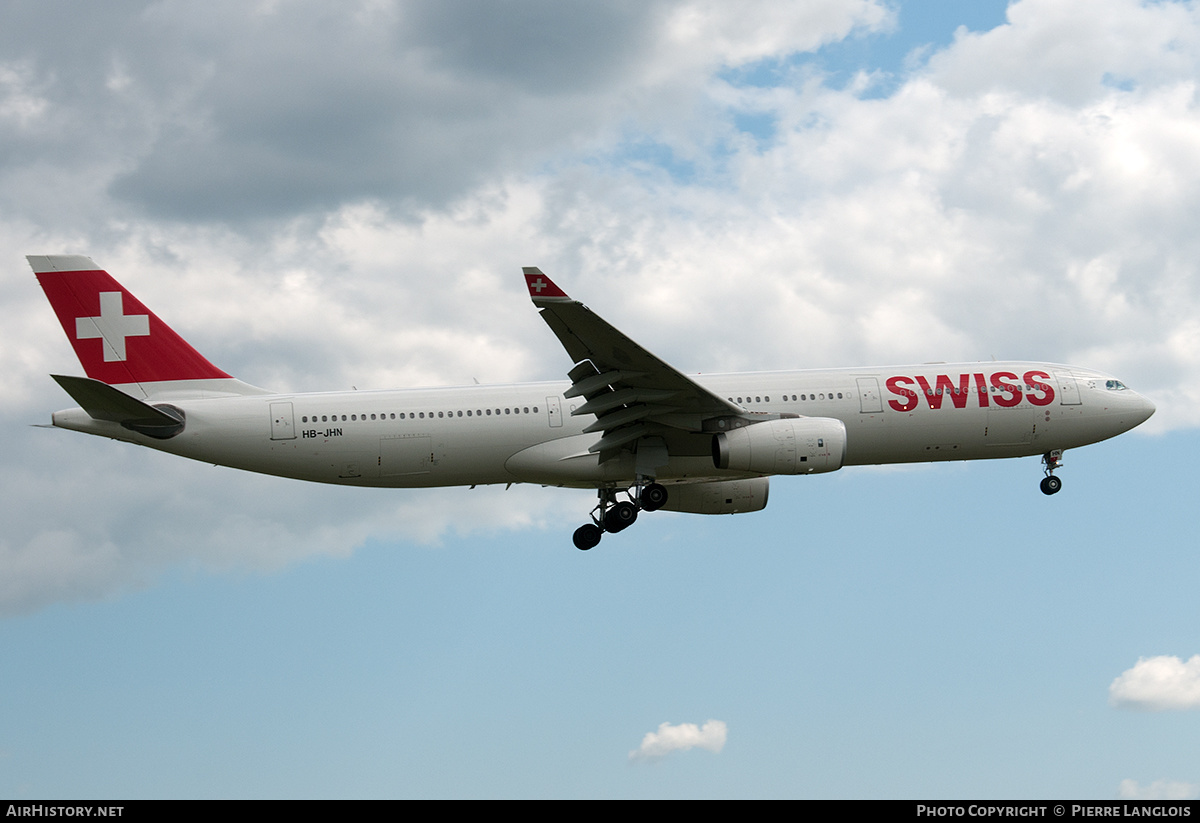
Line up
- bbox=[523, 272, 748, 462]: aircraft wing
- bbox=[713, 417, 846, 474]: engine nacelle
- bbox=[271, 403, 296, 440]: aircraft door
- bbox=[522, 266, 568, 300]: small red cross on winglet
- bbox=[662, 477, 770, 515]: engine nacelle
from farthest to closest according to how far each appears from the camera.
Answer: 1. bbox=[662, 477, 770, 515]: engine nacelle
2. bbox=[271, 403, 296, 440]: aircraft door
3. bbox=[713, 417, 846, 474]: engine nacelle
4. bbox=[523, 272, 748, 462]: aircraft wing
5. bbox=[522, 266, 568, 300]: small red cross on winglet

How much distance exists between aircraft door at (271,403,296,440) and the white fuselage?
29mm

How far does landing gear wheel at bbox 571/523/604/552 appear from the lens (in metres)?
36.4

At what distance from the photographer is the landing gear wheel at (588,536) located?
36.4 m

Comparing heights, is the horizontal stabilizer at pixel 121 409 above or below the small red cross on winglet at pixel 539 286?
below

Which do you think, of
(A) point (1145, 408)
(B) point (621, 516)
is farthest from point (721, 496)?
(A) point (1145, 408)

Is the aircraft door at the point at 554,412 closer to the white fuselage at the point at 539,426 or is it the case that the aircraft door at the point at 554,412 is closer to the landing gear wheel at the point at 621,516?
the white fuselage at the point at 539,426

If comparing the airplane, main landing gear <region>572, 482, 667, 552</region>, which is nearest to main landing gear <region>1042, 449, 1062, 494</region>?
the airplane

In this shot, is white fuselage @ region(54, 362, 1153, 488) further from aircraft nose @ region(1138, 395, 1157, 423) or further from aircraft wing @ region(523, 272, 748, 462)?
aircraft nose @ region(1138, 395, 1157, 423)

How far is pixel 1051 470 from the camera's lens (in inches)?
1454

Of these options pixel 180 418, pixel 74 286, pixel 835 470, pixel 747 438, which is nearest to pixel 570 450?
pixel 747 438

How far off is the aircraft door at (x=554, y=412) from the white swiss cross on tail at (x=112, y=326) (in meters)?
12.7

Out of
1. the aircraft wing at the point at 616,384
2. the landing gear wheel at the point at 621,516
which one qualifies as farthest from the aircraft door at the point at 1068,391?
the landing gear wheel at the point at 621,516

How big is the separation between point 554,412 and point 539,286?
6.72 m
